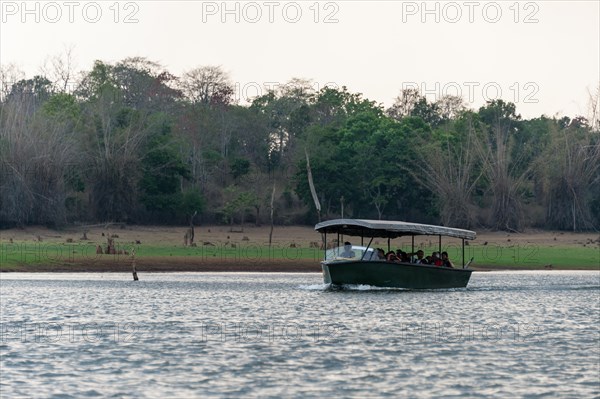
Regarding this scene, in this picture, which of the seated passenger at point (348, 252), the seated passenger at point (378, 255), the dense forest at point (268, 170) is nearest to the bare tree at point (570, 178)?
the dense forest at point (268, 170)

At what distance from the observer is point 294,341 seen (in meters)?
34.8

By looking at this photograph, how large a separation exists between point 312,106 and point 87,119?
111 ft

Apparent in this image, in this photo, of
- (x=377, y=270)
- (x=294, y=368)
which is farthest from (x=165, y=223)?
(x=294, y=368)

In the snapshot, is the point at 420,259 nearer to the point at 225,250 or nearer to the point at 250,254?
the point at 250,254

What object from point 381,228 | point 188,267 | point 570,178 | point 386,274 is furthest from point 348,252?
point 570,178

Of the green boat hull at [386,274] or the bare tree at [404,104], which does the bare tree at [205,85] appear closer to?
the bare tree at [404,104]

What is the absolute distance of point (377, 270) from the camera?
4925 cm

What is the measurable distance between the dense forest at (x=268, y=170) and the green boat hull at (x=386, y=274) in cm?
3261

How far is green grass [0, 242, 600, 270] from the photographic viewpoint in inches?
2628

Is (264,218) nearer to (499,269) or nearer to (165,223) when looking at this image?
(165,223)

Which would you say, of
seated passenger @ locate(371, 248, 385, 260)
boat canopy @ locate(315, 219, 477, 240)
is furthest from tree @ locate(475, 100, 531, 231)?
seated passenger @ locate(371, 248, 385, 260)

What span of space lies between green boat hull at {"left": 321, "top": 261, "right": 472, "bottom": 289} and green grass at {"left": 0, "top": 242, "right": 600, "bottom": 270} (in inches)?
774

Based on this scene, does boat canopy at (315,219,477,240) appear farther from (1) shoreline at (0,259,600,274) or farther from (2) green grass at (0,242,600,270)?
(2) green grass at (0,242,600,270)

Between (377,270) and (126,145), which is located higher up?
(126,145)
